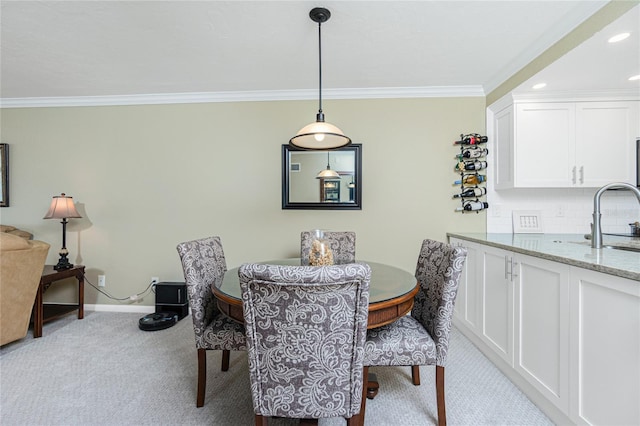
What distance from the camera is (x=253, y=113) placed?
120 inches

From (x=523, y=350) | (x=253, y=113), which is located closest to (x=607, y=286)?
(x=523, y=350)

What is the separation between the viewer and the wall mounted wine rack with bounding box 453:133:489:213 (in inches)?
111

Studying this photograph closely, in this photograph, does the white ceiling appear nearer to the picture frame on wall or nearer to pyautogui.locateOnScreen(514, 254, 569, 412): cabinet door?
the picture frame on wall

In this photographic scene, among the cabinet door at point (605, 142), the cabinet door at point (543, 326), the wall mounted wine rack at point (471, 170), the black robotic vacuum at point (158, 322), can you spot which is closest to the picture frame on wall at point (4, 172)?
the black robotic vacuum at point (158, 322)

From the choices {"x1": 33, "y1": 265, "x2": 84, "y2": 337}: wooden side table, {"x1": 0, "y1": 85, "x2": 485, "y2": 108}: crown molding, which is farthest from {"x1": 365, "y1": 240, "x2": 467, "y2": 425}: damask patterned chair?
{"x1": 33, "y1": 265, "x2": 84, "y2": 337}: wooden side table

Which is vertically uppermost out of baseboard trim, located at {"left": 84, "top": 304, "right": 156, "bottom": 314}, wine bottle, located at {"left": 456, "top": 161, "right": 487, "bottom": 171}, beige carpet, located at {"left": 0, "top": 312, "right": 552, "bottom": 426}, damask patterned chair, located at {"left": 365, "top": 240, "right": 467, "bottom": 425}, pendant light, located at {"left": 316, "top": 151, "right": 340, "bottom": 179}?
wine bottle, located at {"left": 456, "top": 161, "right": 487, "bottom": 171}

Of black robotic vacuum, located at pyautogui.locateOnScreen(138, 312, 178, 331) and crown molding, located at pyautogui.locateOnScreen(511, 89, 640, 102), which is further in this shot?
black robotic vacuum, located at pyautogui.locateOnScreen(138, 312, 178, 331)

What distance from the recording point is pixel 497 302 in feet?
6.65

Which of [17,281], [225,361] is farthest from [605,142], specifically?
[17,281]

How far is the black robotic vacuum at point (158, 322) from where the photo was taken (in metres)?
2.65

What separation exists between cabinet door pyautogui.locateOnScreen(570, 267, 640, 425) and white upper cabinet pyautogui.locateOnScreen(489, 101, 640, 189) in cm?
146

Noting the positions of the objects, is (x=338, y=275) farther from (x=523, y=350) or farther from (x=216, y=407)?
(x=523, y=350)

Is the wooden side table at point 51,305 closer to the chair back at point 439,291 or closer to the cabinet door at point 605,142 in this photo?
the chair back at point 439,291

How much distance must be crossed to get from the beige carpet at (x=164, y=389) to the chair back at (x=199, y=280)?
442 mm
